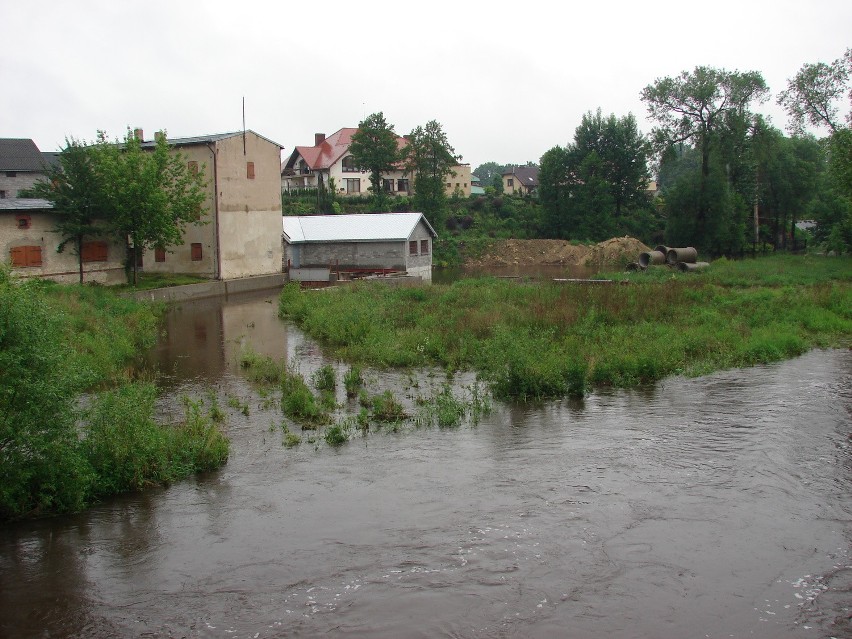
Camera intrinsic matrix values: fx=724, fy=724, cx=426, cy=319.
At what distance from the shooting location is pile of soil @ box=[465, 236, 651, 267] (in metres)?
55.8

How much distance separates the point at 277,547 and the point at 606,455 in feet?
17.1

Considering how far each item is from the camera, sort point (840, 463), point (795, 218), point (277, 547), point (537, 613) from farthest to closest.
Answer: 1. point (795, 218)
2. point (840, 463)
3. point (277, 547)
4. point (537, 613)

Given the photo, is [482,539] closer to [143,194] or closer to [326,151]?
[143,194]

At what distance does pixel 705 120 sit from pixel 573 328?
34.9 metres

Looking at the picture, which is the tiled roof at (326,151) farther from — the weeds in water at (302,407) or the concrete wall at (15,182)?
the weeds in water at (302,407)

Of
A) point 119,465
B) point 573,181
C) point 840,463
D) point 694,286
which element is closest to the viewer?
point 119,465

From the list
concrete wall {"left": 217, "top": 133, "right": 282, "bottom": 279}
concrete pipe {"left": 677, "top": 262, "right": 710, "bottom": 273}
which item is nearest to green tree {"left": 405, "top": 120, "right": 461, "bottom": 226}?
concrete wall {"left": 217, "top": 133, "right": 282, "bottom": 279}

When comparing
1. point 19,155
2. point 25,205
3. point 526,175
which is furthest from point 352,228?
point 526,175

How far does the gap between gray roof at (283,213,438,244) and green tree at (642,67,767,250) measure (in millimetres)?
18379

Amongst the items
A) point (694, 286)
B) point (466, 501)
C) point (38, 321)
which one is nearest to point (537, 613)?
point (466, 501)

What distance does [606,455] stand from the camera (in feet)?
36.0

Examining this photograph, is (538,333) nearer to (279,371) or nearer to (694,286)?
(279,371)

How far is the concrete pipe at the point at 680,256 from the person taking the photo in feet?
135

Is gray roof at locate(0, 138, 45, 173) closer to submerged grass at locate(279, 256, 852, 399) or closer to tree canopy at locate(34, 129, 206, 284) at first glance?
tree canopy at locate(34, 129, 206, 284)
